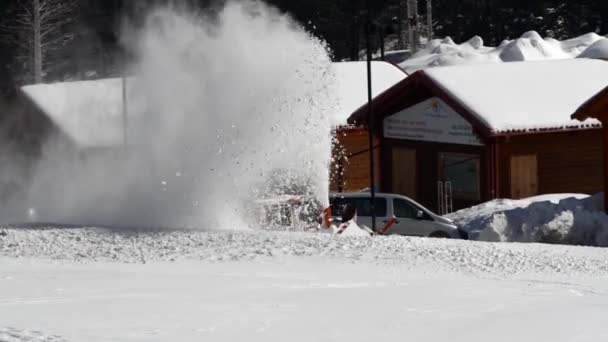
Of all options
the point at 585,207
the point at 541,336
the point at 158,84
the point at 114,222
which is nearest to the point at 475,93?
the point at 585,207

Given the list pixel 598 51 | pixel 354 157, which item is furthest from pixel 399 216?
pixel 598 51

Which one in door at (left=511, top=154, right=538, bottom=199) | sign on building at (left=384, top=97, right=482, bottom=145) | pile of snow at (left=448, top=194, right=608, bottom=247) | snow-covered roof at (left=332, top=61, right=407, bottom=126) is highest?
snow-covered roof at (left=332, top=61, right=407, bottom=126)

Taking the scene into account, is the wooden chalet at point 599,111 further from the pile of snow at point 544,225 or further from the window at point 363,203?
the window at point 363,203

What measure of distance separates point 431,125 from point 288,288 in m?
19.2

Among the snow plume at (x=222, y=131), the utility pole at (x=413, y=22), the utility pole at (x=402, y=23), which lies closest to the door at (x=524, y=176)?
the snow plume at (x=222, y=131)

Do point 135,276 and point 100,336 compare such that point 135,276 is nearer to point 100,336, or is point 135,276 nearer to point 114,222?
point 100,336

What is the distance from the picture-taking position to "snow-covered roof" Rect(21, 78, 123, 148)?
3781 cm

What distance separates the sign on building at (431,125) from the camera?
107ft

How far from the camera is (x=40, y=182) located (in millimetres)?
33250

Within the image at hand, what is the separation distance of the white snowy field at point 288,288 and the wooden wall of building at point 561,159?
11.9 meters

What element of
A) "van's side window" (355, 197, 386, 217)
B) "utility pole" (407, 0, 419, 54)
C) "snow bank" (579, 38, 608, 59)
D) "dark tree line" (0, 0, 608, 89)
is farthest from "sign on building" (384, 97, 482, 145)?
"utility pole" (407, 0, 419, 54)

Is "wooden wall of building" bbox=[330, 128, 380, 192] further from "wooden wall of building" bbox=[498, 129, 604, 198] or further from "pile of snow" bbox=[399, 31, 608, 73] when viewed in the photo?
"pile of snow" bbox=[399, 31, 608, 73]

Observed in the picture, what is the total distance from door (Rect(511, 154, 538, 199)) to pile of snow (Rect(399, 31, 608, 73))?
14782mm

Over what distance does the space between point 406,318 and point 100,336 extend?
9.98ft
